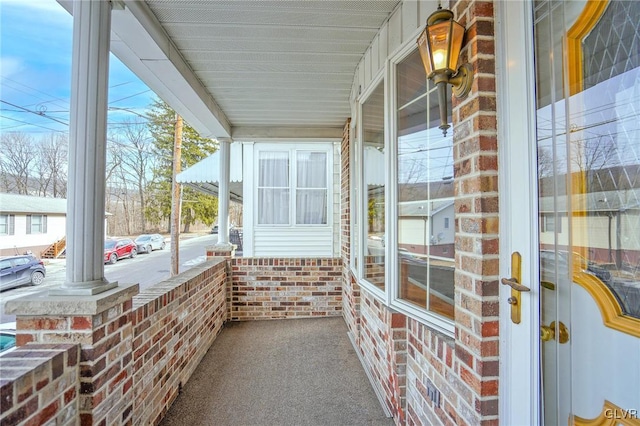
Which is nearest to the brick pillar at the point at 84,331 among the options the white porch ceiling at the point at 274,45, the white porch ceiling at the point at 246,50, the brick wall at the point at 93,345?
the brick wall at the point at 93,345

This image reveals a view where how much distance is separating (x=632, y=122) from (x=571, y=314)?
639mm

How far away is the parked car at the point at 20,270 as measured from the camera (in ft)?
9.99

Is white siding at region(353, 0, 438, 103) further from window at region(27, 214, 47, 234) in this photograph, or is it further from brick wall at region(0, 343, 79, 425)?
window at region(27, 214, 47, 234)

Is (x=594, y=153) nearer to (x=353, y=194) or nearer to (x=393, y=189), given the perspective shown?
(x=393, y=189)

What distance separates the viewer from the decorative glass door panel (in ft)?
2.76

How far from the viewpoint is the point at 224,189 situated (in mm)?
4211

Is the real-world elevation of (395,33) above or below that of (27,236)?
above

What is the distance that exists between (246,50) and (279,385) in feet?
9.63

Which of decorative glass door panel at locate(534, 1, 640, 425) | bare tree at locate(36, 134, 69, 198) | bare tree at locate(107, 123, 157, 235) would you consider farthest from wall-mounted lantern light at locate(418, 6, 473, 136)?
bare tree at locate(107, 123, 157, 235)

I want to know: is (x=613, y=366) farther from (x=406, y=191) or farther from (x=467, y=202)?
(x=406, y=191)

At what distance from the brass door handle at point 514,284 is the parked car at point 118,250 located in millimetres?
12595

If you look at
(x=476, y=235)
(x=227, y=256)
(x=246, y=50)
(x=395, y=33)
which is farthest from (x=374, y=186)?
(x=227, y=256)

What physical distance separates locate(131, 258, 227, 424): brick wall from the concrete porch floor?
0.15 metres

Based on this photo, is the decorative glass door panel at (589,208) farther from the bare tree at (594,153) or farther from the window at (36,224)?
the window at (36,224)
